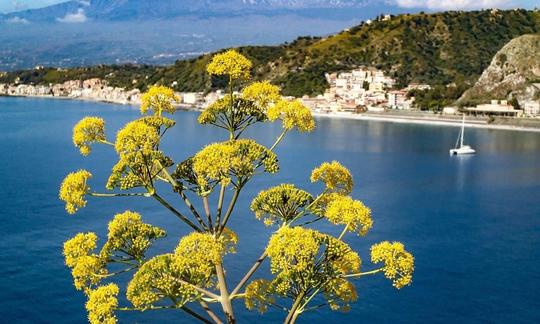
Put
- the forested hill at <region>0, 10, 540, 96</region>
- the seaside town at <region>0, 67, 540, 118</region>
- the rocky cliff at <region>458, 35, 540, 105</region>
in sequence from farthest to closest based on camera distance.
Result: the forested hill at <region>0, 10, 540, 96</region> < the rocky cliff at <region>458, 35, 540, 105</region> < the seaside town at <region>0, 67, 540, 118</region>

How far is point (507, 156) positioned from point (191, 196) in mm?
22796

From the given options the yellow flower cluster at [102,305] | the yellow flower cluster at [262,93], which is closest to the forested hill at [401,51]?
the yellow flower cluster at [262,93]

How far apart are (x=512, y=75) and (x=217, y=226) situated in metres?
65.5

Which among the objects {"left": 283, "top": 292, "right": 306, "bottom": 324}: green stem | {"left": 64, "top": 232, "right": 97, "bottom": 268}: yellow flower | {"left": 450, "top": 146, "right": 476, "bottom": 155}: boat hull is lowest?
{"left": 450, "top": 146, "right": 476, "bottom": 155}: boat hull

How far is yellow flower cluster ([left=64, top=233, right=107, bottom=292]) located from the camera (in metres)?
3.40

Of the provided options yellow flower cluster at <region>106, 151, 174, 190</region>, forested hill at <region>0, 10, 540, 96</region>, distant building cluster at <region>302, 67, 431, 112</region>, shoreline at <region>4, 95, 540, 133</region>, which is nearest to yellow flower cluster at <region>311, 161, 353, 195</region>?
yellow flower cluster at <region>106, 151, 174, 190</region>

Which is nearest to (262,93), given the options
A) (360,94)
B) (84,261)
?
(84,261)

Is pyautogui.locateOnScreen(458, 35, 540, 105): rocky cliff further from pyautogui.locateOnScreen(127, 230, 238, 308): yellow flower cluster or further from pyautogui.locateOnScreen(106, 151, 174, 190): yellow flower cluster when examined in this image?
pyautogui.locateOnScreen(127, 230, 238, 308): yellow flower cluster

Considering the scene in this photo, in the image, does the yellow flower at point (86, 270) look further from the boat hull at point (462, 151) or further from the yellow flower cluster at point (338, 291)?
the boat hull at point (462, 151)

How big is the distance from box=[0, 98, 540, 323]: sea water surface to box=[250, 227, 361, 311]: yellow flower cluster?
10728mm

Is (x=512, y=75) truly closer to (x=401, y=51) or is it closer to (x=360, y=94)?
(x=360, y=94)

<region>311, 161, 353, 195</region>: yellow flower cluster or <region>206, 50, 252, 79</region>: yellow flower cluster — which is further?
<region>311, 161, 353, 195</region>: yellow flower cluster

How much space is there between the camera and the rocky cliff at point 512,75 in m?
61.6

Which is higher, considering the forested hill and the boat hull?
the forested hill
